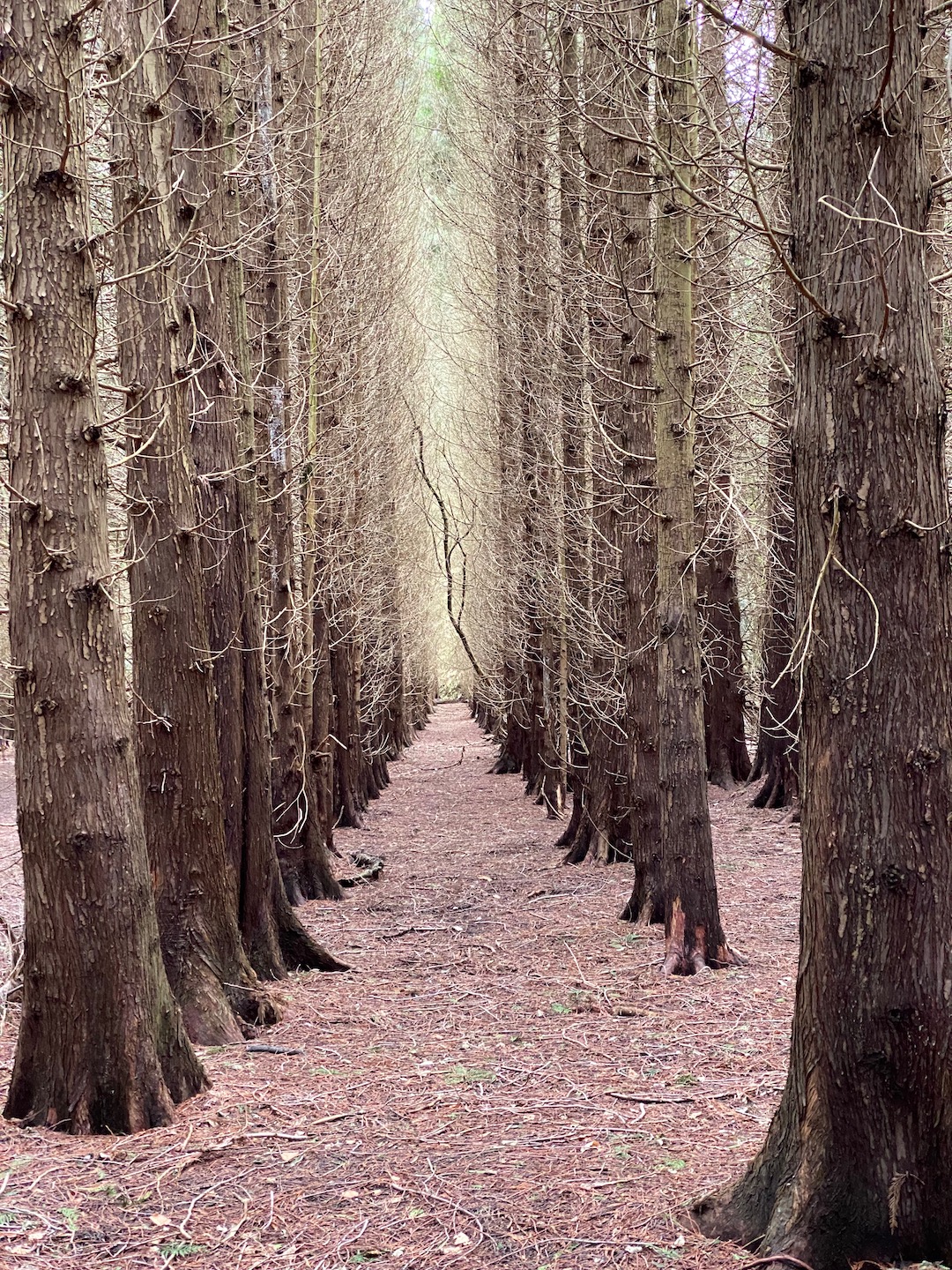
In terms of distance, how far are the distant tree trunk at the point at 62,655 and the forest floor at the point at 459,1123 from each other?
0.98 feet

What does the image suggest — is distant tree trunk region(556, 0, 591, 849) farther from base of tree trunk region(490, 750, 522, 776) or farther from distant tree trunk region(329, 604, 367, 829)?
base of tree trunk region(490, 750, 522, 776)

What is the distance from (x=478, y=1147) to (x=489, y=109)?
10.6 metres

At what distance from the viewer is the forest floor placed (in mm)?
3186

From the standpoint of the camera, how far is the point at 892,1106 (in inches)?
109

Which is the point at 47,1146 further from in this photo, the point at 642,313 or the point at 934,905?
the point at 642,313

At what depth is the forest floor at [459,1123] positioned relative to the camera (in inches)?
125

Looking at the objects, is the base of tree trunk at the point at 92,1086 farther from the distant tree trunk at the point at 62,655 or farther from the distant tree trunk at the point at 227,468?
the distant tree trunk at the point at 227,468

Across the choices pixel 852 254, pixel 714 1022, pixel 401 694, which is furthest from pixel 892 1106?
pixel 401 694

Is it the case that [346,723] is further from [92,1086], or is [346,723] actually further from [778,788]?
[92,1086]

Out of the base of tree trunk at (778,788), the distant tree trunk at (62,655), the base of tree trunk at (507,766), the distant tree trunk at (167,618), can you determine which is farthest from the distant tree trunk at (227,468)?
the base of tree trunk at (507,766)

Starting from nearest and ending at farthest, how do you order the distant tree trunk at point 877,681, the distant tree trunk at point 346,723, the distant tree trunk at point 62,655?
the distant tree trunk at point 877,681 → the distant tree trunk at point 62,655 → the distant tree trunk at point 346,723

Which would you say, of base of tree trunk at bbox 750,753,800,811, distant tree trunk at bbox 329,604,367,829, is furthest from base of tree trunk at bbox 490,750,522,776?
base of tree trunk at bbox 750,753,800,811

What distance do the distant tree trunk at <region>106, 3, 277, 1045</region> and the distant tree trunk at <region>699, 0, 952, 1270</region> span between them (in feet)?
11.4

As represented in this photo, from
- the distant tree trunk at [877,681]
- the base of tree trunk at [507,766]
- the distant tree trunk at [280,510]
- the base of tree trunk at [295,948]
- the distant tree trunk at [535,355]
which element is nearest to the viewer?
the distant tree trunk at [877,681]
